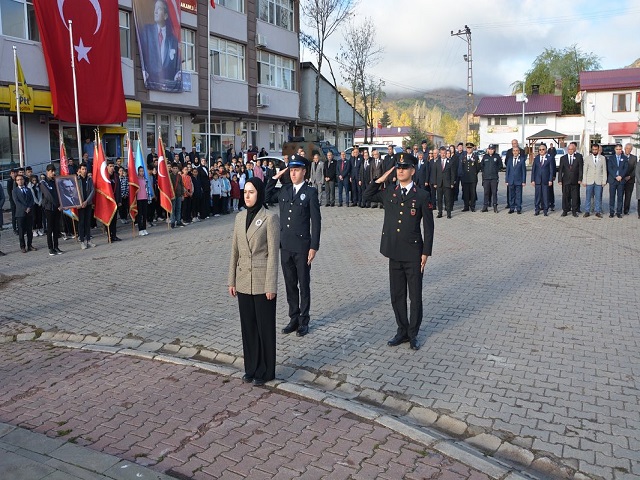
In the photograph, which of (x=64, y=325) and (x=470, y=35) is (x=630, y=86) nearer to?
(x=470, y=35)

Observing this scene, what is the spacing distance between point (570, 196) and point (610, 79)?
148 feet

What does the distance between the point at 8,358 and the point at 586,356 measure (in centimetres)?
631

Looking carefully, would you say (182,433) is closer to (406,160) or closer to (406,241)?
(406,241)

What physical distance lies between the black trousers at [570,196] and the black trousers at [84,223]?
13571 mm

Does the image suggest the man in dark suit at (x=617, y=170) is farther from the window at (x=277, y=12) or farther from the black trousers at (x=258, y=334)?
the window at (x=277, y=12)

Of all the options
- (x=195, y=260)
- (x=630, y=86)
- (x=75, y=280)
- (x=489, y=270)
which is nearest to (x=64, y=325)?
(x=75, y=280)

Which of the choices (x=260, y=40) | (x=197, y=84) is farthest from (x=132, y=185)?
(x=260, y=40)

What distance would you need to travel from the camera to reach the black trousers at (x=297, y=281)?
7086 millimetres

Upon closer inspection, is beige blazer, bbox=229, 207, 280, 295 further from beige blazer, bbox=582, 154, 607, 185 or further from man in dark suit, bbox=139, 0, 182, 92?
man in dark suit, bbox=139, 0, 182, 92

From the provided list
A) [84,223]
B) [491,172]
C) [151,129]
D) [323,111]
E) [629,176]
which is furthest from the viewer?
[323,111]

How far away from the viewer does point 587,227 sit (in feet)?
52.1

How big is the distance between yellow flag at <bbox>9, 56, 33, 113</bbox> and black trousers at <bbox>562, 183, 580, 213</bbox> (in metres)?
17.2

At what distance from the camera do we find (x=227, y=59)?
32938 mm

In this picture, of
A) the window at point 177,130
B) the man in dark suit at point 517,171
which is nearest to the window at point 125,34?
the window at point 177,130
